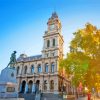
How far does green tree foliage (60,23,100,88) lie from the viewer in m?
18.6

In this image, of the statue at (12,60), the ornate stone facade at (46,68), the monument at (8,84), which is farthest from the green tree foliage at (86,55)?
the ornate stone facade at (46,68)

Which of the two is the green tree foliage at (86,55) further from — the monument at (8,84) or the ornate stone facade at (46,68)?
the ornate stone facade at (46,68)

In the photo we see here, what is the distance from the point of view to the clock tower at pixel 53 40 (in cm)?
4196

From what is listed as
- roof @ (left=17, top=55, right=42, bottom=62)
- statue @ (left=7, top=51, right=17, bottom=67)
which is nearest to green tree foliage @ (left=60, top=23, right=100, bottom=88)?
statue @ (left=7, top=51, right=17, bottom=67)

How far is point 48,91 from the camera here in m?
38.1

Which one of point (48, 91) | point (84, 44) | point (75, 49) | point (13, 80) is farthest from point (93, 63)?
point (48, 91)

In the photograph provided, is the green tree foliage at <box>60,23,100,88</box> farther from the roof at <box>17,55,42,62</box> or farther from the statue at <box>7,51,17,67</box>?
the roof at <box>17,55,42,62</box>

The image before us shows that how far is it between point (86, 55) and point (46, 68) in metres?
→ 23.2

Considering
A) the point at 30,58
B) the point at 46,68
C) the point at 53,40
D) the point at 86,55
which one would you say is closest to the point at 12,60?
the point at 86,55

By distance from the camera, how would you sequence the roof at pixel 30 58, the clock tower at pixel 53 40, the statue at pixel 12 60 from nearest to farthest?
1. the statue at pixel 12 60
2. the clock tower at pixel 53 40
3. the roof at pixel 30 58

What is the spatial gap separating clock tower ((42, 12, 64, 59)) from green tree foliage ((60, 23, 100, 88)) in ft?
62.0

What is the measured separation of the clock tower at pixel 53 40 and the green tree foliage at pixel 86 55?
18.9m

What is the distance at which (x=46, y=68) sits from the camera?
41.9 metres

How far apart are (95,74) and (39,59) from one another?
26954 mm
